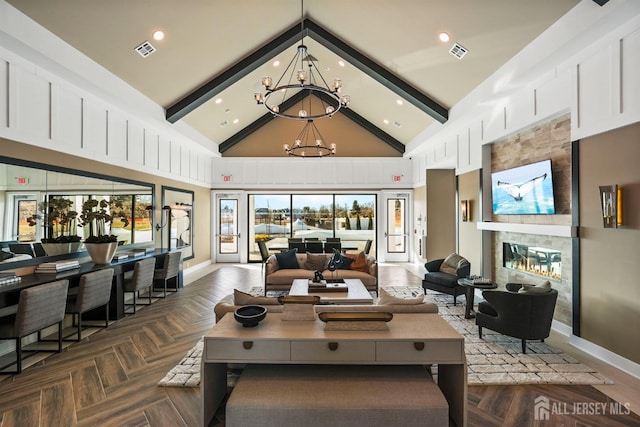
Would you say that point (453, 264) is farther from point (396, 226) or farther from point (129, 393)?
point (129, 393)

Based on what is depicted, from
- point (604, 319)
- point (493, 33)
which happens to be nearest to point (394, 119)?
point (493, 33)

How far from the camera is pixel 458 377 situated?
2191 mm

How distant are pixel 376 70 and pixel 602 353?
543 cm

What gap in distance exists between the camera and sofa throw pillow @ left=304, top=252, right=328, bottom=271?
20.9 feet

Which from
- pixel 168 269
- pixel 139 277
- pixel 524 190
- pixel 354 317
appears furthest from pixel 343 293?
pixel 168 269

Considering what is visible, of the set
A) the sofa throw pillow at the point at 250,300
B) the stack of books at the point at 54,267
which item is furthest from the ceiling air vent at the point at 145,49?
the sofa throw pillow at the point at 250,300

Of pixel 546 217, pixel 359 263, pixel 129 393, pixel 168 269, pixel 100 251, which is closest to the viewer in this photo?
pixel 129 393

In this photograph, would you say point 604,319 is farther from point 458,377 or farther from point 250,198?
point 250,198

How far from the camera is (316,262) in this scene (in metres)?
6.41

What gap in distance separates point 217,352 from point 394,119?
7722mm

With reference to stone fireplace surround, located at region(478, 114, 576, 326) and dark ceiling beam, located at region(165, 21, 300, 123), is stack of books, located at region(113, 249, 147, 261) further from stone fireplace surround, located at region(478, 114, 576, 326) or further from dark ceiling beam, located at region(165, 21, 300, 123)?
stone fireplace surround, located at region(478, 114, 576, 326)

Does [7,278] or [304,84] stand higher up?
[304,84]

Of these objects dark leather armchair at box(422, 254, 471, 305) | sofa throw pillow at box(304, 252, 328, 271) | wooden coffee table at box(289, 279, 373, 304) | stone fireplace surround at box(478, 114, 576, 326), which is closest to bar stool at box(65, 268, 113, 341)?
wooden coffee table at box(289, 279, 373, 304)

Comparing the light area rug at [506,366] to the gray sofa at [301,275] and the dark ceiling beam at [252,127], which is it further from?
the dark ceiling beam at [252,127]
